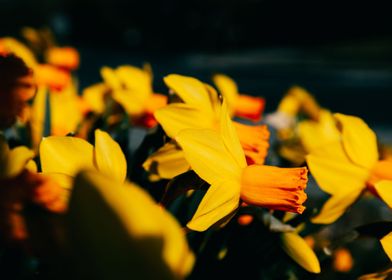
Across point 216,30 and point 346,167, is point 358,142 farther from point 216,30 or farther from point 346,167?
point 216,30

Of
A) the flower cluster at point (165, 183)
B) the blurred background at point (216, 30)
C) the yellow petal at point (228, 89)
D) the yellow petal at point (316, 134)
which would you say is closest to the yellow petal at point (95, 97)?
the flower cluster at point (165, 183)

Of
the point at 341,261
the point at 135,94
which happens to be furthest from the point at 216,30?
the point at 135,94

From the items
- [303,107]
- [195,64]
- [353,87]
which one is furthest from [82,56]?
[303,107]

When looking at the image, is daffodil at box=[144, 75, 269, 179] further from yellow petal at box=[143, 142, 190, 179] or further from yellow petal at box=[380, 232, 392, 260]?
yellow petal at box=[380, 232, 392, 260]

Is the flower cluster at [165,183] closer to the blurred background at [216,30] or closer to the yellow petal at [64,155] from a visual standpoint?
the yellow petal at [64,155]

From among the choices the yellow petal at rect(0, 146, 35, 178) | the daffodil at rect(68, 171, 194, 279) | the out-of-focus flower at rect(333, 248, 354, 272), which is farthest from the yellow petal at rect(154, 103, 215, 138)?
the out-of-focus flower at rect(333, 248, 354, 272)
